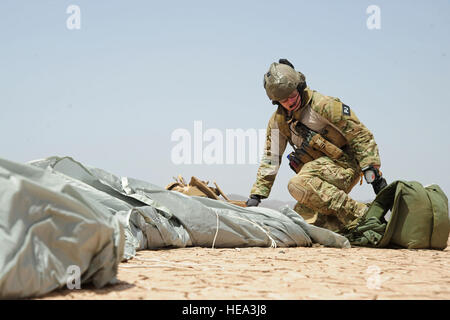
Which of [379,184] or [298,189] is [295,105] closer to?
[298,189]

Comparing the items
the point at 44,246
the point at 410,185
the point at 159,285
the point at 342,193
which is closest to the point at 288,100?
the point at 342,193

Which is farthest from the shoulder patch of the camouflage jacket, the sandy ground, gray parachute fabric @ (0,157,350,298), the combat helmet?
gray parachute fabric @ (0,157,350,298)

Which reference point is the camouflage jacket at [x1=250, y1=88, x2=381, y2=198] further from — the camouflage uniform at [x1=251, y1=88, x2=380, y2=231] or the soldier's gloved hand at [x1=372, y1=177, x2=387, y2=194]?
the soldier's gloved hand at [x1=372, y1=177, x2=387, y2=194]

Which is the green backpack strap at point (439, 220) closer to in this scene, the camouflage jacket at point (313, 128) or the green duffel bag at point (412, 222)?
the green duffel bag at point (412, 222)

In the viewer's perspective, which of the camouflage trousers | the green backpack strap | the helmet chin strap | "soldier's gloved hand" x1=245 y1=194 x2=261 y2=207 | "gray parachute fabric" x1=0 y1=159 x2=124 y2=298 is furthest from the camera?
"soldier's gloved hand" x1=245 y1=194 x2=261 y2=207

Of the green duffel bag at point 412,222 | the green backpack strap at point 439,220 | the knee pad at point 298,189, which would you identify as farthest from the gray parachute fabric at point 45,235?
the knee pad at point 298,189

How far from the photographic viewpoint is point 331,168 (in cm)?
582

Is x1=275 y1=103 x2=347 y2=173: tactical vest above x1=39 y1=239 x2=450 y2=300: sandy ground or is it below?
above

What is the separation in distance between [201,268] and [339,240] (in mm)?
2311

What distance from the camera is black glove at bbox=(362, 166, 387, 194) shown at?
5543 millimetres

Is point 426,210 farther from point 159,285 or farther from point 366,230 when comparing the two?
point 159,285

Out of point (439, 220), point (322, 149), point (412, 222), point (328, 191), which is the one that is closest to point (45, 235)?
point (412, 222)

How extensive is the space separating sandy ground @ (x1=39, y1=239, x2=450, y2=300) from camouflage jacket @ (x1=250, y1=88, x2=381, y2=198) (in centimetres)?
180

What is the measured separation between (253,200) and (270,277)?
3.41 m
